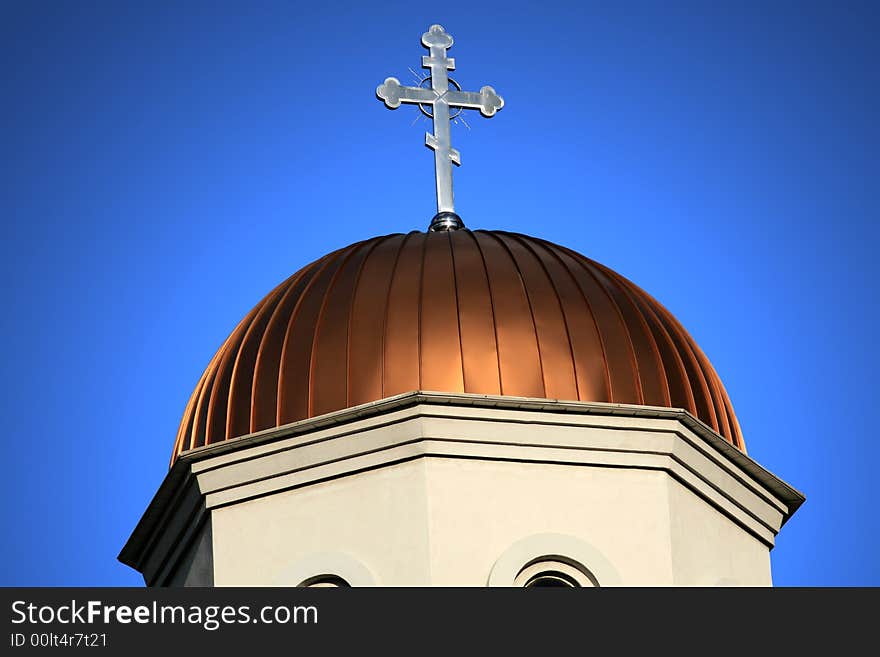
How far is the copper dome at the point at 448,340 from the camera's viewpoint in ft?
94.7

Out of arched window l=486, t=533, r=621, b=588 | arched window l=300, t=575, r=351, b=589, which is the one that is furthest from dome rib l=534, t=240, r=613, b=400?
arched window l=300, t=575, r=351, b=589

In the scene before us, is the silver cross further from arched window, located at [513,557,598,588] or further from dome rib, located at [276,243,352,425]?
arched window, located at [513,557,598,588]

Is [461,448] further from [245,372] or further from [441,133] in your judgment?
[441,133]

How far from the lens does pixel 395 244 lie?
30594 millimetres

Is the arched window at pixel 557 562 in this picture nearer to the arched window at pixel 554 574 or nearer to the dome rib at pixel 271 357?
the arched window at pixel 554 574

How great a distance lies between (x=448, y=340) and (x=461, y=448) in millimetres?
1131

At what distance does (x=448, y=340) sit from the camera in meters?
29.0

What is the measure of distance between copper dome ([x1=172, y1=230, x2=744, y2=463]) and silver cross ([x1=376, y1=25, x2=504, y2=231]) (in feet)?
3.44

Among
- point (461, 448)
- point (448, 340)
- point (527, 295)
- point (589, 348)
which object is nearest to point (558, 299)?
point (527, 295)

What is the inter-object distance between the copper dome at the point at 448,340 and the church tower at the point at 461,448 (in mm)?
21

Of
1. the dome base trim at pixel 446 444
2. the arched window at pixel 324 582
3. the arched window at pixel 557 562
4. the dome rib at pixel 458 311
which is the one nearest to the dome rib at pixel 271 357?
the dome base trim at pixel 446 444
